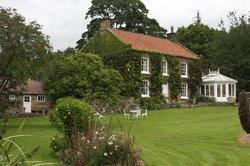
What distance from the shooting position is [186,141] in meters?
20.9

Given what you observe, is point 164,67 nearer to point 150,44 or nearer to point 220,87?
point 150,44

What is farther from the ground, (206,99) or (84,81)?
(84,81)

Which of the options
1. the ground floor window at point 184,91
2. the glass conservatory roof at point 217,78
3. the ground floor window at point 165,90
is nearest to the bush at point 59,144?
the ground floor window at point 165,90

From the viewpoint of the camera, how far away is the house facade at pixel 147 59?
46750mm

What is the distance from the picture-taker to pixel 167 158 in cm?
1623

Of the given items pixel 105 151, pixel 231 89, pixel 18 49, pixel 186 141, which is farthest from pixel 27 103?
pixel 105 151

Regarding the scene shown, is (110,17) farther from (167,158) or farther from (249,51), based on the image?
(167,158)

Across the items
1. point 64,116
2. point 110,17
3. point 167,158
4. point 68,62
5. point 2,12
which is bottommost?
point 167,158

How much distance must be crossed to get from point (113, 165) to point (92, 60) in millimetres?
21044

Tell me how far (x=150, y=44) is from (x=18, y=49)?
2207cm

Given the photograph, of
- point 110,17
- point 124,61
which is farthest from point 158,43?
point 110,17

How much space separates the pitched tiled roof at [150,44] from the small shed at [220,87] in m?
3.28

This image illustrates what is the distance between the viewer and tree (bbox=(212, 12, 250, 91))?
49719 millimetres

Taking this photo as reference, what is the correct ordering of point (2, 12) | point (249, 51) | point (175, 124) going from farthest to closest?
point (249, 51) < point (2, 12) < point (175, 124)
